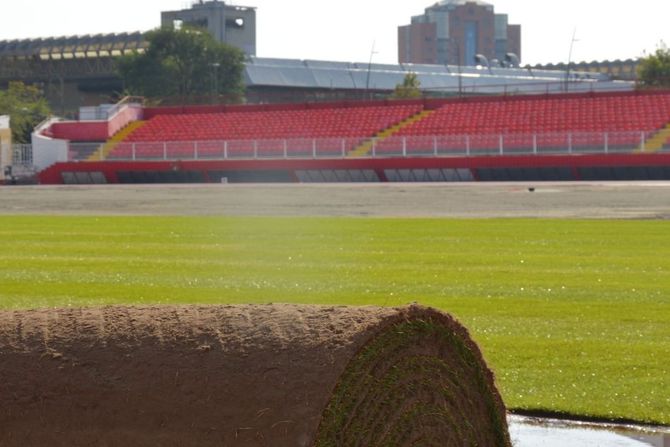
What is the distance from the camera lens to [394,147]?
63.8m

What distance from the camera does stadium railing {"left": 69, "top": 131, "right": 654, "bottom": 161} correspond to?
58031 mm

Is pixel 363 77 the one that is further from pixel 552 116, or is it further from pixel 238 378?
pixel 238 378

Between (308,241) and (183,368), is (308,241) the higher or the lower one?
the lower one

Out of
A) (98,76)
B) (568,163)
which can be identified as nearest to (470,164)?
(568,163)

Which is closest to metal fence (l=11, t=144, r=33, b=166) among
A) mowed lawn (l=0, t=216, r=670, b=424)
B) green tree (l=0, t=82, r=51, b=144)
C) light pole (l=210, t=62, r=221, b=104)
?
green tree (l=0, t=82, r=51, b=144)

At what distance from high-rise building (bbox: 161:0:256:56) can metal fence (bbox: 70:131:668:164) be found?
252 ft

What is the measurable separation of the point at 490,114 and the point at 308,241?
48695mm

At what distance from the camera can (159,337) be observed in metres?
5.16

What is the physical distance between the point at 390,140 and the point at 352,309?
59.4 metres

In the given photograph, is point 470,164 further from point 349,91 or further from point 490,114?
point 349,91

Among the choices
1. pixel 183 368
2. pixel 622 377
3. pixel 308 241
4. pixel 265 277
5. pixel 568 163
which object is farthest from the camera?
pixel 568 163

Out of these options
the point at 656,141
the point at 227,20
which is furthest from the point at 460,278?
the point at 227,20

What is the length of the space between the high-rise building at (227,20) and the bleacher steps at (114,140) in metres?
67.0

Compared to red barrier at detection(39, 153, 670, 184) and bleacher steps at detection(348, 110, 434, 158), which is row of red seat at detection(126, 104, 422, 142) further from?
red barrier at detection(39, 153, 670, 184)
